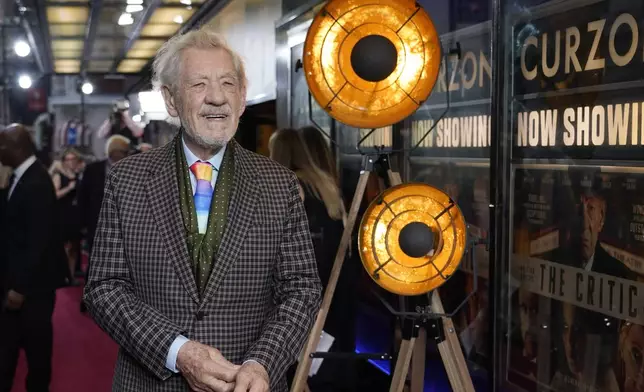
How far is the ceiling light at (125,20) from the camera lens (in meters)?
9.55

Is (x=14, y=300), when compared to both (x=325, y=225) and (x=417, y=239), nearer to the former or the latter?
(x=325, y=225)

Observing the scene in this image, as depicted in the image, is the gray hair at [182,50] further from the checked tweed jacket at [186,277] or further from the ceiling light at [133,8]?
the ceiling light at [133,8]

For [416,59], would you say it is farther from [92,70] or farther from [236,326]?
[92,70]

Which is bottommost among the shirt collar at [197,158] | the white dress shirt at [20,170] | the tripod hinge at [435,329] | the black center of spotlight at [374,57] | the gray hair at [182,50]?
the tripod hinge at [435,329]

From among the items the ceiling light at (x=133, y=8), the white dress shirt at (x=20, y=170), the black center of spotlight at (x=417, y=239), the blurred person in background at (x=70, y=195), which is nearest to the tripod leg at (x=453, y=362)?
the black center of spotlight at (x=417, y=239)

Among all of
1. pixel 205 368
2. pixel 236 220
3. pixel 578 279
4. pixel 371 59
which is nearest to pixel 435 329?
pixel 578 279

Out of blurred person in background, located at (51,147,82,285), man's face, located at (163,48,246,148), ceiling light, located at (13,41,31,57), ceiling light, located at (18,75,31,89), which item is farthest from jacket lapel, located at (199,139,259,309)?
ceiling light, located at (13,41,31,57)

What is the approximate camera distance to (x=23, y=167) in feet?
15.4

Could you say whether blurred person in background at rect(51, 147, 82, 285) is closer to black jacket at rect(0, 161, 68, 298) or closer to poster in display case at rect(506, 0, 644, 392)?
black jacket at rect(0, 161, 68, 298)

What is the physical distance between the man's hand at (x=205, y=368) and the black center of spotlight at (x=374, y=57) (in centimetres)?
132

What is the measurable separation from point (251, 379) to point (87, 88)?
987 cm

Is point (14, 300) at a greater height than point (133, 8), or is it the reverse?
point (133, 8)

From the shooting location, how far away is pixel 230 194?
1.99 meters

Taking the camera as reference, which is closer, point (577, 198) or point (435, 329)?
point (577, 198)
